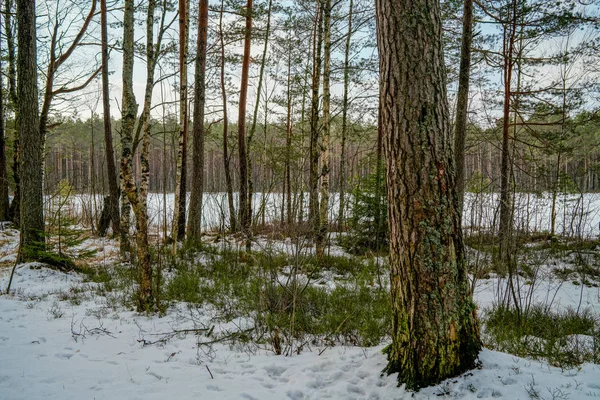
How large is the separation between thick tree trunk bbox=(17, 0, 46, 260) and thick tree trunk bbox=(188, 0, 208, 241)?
3394 millimetres

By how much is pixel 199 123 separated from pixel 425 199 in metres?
8.13

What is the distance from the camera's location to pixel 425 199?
222cm

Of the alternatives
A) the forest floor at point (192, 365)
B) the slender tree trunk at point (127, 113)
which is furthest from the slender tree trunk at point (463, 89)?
the slender tree trunk at point (127, 113)

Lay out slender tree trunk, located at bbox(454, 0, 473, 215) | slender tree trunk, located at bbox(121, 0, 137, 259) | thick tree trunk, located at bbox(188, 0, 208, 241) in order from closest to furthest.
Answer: slender tree trunk, located at bbox(121, 0, 137, 259) → slender tree trunk, located at bbox(454, 0, 473, 215) → thick tree trunk, located at bbox(188, 0, 208, 241)

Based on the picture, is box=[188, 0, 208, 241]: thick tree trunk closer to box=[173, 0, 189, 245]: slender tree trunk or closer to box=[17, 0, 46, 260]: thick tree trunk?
box=[173, 0, 189, 245]: slender tree trunk

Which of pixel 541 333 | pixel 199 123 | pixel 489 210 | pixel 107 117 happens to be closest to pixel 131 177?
pixel 199 123

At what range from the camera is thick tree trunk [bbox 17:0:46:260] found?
632cm

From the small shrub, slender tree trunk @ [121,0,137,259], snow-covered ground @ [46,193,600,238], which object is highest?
slender tree trunk @ [121,0,137,259]

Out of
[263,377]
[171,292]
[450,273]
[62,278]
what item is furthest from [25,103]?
[450,273]

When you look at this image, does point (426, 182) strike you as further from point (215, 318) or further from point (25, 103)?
point (25, 103)

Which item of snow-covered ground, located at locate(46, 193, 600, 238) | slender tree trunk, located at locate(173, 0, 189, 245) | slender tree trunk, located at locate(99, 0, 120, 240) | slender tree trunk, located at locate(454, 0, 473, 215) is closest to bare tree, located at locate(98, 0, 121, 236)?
slender tree trunk, located at locate(99, 0, 120, 240)

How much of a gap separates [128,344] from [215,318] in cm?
111

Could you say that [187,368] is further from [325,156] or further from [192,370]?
[325,156]

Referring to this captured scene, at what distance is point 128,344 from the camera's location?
350cm
